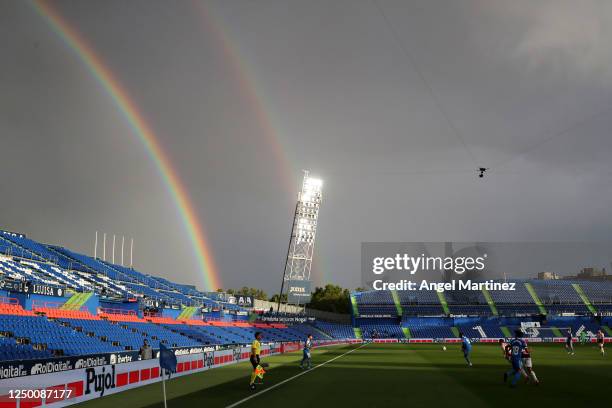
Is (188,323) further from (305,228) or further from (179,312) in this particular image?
(305,228)

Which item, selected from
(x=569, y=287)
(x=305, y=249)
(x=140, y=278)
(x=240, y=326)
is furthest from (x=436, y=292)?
(x=140, y=278)

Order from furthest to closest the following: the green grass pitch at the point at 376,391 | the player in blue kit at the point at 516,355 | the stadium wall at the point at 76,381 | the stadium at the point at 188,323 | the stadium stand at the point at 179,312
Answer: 1. the stadium stand at the point at 179,312
2. the stadium at the point at 188,323
3. the player in blue kit at the point at 516,355
4. the green grass pitch at the point at 376,391
5. the stadium wall at the point at 76,381

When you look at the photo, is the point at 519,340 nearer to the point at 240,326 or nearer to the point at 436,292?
the point at 240,326

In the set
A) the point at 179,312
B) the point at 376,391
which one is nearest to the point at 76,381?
the point at 376,391

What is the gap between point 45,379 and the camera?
62.3 ft

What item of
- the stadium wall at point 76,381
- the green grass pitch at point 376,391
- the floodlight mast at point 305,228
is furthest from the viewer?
the floodlight mast at point 305,228

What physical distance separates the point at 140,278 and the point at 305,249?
36.2 meters

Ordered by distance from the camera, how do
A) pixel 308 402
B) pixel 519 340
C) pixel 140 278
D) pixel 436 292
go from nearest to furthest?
pixel 308 402 → pixel 519 340 → pixel 140 278 → pixel 436 292

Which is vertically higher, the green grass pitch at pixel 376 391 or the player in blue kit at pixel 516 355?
the player in blue kit at pixel 516 355

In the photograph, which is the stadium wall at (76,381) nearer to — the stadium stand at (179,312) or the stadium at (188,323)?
the stadium at (188,323)

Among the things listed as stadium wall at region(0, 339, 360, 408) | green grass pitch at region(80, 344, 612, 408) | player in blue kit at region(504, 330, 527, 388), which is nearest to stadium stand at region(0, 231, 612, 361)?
stadium wall at region(0, 339, 360, 408)

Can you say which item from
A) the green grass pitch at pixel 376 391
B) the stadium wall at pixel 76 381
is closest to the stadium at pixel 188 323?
the stadium wall at pixel 76 381

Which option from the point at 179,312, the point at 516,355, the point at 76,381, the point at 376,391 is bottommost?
the point at 376,391

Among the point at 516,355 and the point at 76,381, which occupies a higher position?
the point at 516,355
